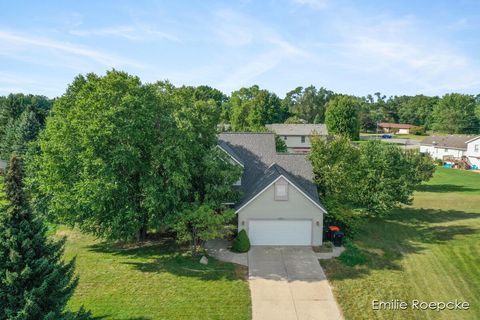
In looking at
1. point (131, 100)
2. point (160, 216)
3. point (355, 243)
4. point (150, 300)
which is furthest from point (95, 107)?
point (355, 243)

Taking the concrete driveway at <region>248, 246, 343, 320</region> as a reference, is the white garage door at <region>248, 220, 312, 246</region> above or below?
above

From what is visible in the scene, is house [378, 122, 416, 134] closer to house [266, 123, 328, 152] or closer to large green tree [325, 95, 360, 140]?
large green tree [325, 95, 360, 140]

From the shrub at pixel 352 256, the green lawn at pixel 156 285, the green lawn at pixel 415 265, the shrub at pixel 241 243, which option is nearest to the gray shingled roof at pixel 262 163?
the shrub at pixel 241 243

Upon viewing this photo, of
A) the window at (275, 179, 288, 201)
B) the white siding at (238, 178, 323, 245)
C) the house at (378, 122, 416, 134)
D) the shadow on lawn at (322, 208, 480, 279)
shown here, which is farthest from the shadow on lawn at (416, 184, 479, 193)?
the house at (378, 122, 416, 134)

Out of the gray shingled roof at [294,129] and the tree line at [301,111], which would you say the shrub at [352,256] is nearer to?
the tree line at [301,111]

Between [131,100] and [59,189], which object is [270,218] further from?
[59,189]

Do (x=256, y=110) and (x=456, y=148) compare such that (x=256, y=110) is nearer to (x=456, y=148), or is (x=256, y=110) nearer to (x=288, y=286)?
(x=456, y=148)
